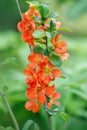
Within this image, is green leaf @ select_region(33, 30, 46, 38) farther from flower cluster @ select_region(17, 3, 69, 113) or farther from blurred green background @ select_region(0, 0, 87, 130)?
blurred green background @ select_region(0, 0, 87, 130)

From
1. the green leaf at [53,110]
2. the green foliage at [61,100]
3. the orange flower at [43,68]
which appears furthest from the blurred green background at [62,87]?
the orange flower at [43,68]

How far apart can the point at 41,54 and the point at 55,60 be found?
0.04 meters

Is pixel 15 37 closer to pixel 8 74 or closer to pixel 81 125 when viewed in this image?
pixel 8 74

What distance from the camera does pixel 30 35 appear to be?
45.3 inches

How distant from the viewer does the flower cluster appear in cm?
114

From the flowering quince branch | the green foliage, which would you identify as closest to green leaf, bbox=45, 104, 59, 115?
the flowering quince branch

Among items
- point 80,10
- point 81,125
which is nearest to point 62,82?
point 81,125

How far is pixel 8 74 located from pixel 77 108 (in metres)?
0.34

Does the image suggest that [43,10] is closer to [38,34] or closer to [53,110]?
[38,34]

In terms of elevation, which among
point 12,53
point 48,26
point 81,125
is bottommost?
point 81,125

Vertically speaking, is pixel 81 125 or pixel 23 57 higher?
pixel 23 57

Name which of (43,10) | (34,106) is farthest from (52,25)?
(34,106)

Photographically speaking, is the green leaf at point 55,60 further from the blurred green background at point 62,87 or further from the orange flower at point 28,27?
the blurred green background at point 62,87

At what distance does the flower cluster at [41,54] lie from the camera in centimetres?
114
